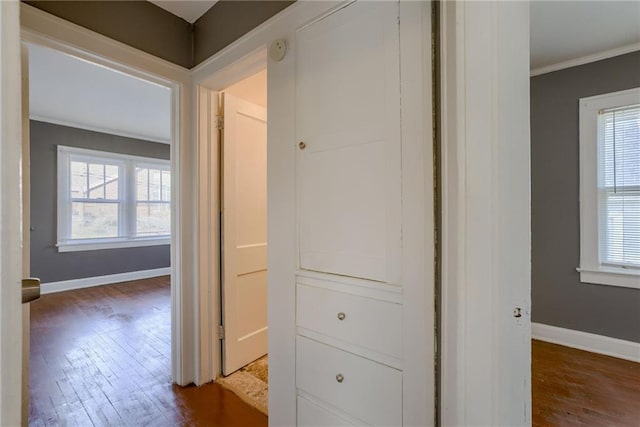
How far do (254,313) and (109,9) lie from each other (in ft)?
7.14

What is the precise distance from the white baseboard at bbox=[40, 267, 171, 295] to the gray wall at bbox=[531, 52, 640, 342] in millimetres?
5775

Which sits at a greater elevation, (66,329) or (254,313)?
(254,313)

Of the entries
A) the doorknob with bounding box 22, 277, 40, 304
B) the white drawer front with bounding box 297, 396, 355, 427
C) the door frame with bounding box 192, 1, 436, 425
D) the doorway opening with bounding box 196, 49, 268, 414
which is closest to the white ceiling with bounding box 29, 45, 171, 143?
the doorway opening with bounding box 196, 49, 268, 414

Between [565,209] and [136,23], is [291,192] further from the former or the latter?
[565,209]

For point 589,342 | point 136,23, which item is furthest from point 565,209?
point 136,23

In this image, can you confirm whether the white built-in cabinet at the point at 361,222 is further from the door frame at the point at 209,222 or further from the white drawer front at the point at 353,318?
the door frame at the point at 209,222

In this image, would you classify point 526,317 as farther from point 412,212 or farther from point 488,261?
point 412,212

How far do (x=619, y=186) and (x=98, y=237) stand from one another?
6544 mm

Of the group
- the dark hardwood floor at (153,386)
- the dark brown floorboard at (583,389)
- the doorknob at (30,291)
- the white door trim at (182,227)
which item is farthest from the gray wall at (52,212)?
the dark brown floorboard at (583,389)

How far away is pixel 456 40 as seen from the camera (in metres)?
0.76

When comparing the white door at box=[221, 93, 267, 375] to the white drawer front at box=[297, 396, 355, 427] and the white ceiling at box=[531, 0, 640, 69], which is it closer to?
the white drawer front at box=[297, 396, 355, 427]

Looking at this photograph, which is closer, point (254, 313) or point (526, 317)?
point (526, 317)

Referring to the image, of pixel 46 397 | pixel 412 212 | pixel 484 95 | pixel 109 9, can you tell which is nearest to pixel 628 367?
pixel 412 212

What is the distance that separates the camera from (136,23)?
1.79m
